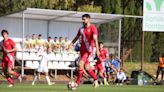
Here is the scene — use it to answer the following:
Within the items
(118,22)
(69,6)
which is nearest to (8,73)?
(118,22)

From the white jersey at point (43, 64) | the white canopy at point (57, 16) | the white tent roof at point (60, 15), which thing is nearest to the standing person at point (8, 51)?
the white jersey at point (43, 64)

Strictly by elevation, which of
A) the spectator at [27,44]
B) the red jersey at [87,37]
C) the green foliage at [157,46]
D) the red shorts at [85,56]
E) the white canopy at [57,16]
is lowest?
the green foliage at [157,46]

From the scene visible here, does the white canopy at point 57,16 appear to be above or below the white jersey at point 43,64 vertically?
above

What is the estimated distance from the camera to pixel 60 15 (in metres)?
33.7

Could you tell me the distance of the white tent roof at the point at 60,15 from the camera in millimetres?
32125

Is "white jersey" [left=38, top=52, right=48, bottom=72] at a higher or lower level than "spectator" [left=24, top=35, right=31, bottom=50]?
lower

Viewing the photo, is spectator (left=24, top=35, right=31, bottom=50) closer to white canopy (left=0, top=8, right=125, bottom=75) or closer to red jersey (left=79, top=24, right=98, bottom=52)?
white canopy (left=0, top=8, right=125, bottom=75)

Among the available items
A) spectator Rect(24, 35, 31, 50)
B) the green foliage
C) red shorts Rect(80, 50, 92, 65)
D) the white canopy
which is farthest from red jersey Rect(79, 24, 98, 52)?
the green foliage

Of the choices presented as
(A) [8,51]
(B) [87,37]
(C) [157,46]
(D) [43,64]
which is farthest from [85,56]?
(C) [157,46]

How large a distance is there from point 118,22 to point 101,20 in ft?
4.46

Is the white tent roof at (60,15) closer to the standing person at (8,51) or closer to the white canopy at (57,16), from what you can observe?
the white canopy at (57,16)

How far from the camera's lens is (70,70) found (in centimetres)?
3462

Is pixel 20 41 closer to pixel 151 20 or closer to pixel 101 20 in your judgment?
A: pixel 101 20

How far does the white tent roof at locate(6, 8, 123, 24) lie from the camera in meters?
32.1
